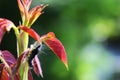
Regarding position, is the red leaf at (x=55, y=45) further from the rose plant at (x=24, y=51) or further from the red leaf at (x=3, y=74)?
the red leaf at (x=3, y=74)

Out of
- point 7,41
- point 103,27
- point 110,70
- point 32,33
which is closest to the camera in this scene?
point 32,33

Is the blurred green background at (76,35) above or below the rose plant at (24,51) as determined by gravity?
below

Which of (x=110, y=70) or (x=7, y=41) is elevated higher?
(x=7, y=41)

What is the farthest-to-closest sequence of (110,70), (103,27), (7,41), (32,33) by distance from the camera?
(103,27) < (110,70) < (7,41) < (32,33)

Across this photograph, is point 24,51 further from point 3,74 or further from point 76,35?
point 76,35

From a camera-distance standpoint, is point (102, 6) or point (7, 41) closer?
point (7, 41)

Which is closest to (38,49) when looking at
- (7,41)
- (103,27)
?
(7,41)

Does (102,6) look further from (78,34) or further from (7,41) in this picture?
(7,41)

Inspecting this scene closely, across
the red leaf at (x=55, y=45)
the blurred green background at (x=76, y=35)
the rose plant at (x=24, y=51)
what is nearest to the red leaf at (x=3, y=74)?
the rose plant at (x=24, y=51)
